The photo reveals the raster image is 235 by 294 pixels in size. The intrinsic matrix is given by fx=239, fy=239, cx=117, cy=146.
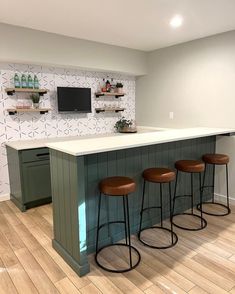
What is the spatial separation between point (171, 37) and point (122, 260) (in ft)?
10.2

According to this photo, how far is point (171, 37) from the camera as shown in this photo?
3.58m

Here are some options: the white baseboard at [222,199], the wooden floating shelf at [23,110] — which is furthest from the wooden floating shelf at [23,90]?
the white baseboard at [222,199]

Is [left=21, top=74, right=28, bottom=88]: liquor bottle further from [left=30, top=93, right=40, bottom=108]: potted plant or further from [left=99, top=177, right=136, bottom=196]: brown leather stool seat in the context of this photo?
[left=99, top=177, right=136, bottom=196]: brown leather stool seat

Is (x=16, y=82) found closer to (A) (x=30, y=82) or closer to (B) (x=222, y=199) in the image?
(A) (x=30, y=82)

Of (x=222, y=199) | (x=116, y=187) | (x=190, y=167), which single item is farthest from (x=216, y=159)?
(x=116, y=187)

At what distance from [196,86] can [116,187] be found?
2.47 meters

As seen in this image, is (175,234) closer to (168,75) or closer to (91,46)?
(168,75)

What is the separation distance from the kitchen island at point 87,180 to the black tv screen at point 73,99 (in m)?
1.67

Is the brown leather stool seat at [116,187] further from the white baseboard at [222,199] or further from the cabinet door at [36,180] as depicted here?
the white baseboard at [222,199]

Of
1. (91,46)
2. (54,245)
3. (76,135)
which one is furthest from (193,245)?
(91,46)

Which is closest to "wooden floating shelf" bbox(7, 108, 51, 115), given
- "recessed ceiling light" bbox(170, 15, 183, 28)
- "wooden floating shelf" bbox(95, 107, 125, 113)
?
"wooden floating shelf" bbox(95, 107, 125, 113)

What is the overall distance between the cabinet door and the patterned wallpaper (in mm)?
551

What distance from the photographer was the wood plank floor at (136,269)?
1889 millimetres

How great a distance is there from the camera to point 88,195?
2236 millimetres
